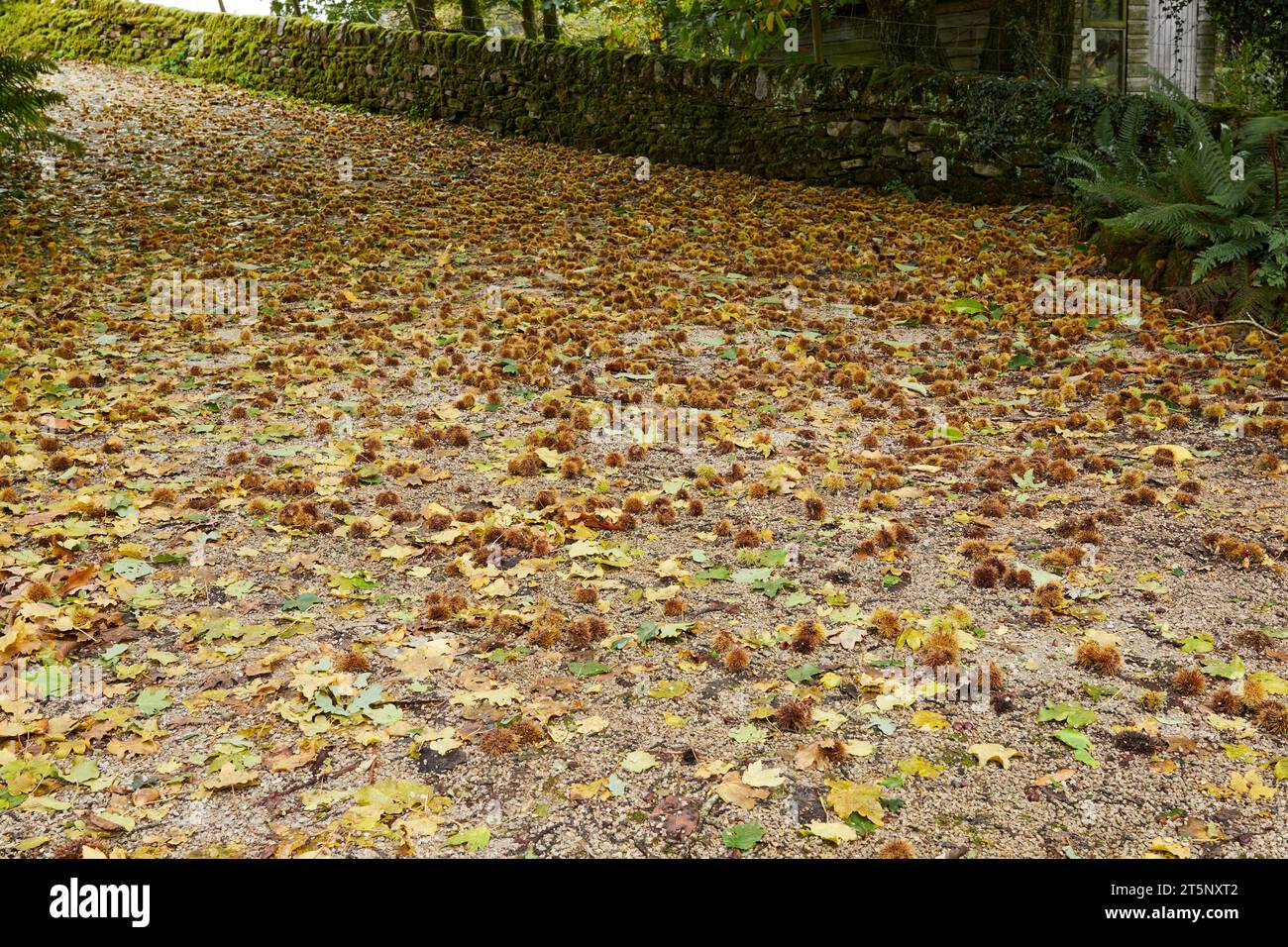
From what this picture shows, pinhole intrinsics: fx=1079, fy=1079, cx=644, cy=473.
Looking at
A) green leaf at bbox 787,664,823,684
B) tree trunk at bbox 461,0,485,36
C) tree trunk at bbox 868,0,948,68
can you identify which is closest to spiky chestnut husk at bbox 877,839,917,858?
green leaf at bbox 787,664,823,684

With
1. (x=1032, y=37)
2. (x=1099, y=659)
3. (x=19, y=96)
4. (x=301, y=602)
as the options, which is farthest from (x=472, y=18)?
(x=1099, y=659)

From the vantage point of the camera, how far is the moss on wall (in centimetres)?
1048

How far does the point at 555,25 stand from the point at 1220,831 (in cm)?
1759

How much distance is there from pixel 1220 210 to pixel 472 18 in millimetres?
12746

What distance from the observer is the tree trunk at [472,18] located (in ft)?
54.5

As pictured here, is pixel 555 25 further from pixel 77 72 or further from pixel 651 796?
pixel 651 796

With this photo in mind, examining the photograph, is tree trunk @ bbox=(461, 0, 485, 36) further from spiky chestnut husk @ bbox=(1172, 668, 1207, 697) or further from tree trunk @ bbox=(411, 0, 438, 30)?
spiky chestnut husk @ bbox=(1172, 668, 1207, 697)

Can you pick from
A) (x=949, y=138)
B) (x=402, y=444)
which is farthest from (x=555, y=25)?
(x=402, y=444)

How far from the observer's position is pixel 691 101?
12.8 m

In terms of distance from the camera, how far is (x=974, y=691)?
3162mm

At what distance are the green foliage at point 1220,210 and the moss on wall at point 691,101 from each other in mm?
2379

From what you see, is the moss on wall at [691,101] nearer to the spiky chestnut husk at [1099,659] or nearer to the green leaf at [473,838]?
the spiky chestnut husk at [1099,659]

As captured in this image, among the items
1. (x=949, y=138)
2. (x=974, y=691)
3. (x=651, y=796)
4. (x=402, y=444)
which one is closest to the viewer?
(x=651, y=796)

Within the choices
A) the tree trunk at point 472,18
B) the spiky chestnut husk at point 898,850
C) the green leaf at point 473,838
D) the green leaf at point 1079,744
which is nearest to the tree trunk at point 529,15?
the tree trunk at point 472,18
